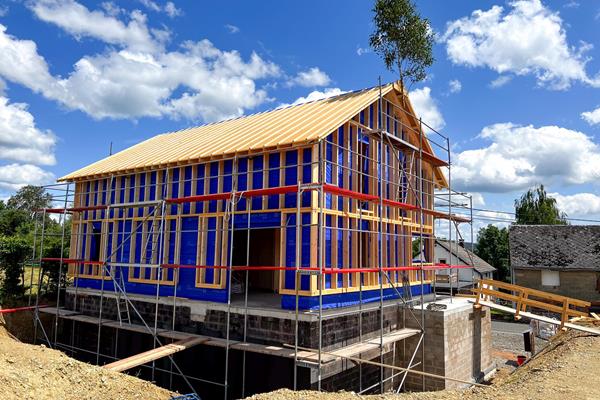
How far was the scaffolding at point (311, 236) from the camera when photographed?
971cm

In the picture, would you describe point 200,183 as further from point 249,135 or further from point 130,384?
point 130,384

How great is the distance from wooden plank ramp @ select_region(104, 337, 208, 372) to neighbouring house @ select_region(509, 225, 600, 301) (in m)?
24.9

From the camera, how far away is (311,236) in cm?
995

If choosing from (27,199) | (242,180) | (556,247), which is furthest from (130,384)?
(27,199)

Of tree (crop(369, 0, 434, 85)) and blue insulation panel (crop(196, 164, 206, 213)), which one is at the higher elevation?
tree (crop(369, 0, 434, 85))

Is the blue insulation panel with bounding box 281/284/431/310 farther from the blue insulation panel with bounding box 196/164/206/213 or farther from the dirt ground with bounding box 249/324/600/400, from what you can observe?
the blue insulation panel with bounding box 196/164/206/213

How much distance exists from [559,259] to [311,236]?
79.5ft

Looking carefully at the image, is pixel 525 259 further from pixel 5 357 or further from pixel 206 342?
pixel 5 357

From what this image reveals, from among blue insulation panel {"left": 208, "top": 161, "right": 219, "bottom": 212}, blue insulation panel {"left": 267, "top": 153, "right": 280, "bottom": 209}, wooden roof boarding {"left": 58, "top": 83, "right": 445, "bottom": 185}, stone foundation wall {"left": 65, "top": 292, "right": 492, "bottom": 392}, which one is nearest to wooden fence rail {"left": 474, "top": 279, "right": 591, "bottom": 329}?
stone foundation wall {"left": 65, "top": 292, "right": 492, "bottom": 392}

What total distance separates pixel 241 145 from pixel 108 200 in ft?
20.1

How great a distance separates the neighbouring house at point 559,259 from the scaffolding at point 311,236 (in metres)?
15.4

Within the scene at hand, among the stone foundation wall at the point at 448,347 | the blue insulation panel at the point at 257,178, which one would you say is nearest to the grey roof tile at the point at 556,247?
the stone foundation wall at the point at 448,347

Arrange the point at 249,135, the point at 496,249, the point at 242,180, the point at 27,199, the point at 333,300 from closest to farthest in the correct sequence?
the point at 333,300
the point at 242,180
the point at 249,135
the point at 496,249
the point at 27,199

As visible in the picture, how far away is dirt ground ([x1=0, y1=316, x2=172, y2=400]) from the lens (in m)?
7.31
